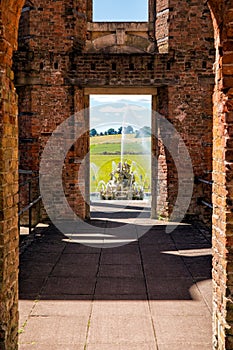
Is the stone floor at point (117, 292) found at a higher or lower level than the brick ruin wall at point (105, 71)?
lower

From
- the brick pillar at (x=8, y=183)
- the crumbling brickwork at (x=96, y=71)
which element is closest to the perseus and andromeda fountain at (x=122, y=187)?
the crumbling brickwork at (x=96, y=71)

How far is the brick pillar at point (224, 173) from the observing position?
329cm

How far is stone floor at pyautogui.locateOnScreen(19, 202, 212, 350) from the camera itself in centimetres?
397

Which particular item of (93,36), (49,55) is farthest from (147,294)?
(93,36)

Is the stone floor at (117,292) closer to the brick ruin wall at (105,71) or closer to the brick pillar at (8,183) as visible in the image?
the brick pillar at (8,183)

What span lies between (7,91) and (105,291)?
2.84 metres

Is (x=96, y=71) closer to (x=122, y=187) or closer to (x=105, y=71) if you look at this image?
(x=105, y=71)

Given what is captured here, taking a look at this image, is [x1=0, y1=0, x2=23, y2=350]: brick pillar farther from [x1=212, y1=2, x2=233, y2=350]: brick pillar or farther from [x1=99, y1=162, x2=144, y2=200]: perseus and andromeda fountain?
[x1=99, y1=162, x2=144, y2=200]: perseus and andromeda fountain

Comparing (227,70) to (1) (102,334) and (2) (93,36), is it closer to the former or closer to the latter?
(1) (102,334)

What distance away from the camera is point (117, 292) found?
521cm

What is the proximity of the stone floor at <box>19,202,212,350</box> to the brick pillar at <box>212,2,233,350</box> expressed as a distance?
1.94 feet

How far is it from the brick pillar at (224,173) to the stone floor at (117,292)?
0.59 m

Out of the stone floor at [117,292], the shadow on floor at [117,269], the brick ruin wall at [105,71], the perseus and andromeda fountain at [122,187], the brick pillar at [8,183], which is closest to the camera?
the brick pillar at [8,183]

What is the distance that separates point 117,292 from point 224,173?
246 centimetres
